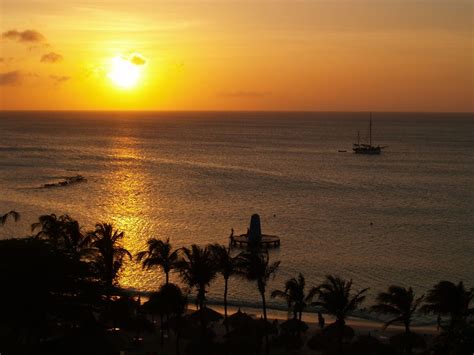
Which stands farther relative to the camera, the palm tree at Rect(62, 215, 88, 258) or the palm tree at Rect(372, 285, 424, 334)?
the palm tree at Rect(62, 215, 88, 258)

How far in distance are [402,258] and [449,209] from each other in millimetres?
28433

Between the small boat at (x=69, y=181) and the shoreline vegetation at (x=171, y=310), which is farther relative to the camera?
the small boat at (x=69, y=181)

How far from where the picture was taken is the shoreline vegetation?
22.0 metres

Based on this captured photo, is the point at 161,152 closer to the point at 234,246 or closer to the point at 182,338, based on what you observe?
the point at 234,246

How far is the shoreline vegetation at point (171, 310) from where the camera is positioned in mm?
21969

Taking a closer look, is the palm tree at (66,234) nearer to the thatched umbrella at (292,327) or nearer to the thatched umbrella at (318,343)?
the thatched umbrella at (292,327)

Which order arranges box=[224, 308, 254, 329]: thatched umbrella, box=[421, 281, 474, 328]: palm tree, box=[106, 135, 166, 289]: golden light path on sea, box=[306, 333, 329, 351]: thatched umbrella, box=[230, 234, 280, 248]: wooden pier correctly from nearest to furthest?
box=[421, 281, 474, 328]: palm tree, box=[306, 333, 329, 351]: thatched umbrella, box=[224, 308, 254, 329]: thatched umbrella, box=[106, 135, 166, 289]: golden light path on sea, box=[230, 234, 280, 248]: wooden pier

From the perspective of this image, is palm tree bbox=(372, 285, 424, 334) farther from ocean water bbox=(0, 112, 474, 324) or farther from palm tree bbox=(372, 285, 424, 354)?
ocean water bbox=(0, 112, 474, 324)

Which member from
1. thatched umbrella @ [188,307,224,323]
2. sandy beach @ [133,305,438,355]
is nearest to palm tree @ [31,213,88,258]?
sandy beach @ [133,305,438,355]

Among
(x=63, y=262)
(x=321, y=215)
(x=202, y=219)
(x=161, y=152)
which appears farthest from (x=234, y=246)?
(x=161, y=152)

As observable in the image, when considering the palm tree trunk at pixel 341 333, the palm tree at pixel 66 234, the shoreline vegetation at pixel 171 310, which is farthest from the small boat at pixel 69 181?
the palm tree trunk at pixel 341 333

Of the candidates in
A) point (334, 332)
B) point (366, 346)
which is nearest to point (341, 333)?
point (366, 346)

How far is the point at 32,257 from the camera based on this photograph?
23250mm

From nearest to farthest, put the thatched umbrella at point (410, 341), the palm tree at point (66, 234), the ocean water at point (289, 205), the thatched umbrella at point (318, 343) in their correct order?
the thatched umbrella at point (410, 341) → the thatched umbrella at point (318, 343) → the palm tree at point (66, 234) → the ocean water at point (289, 205)
